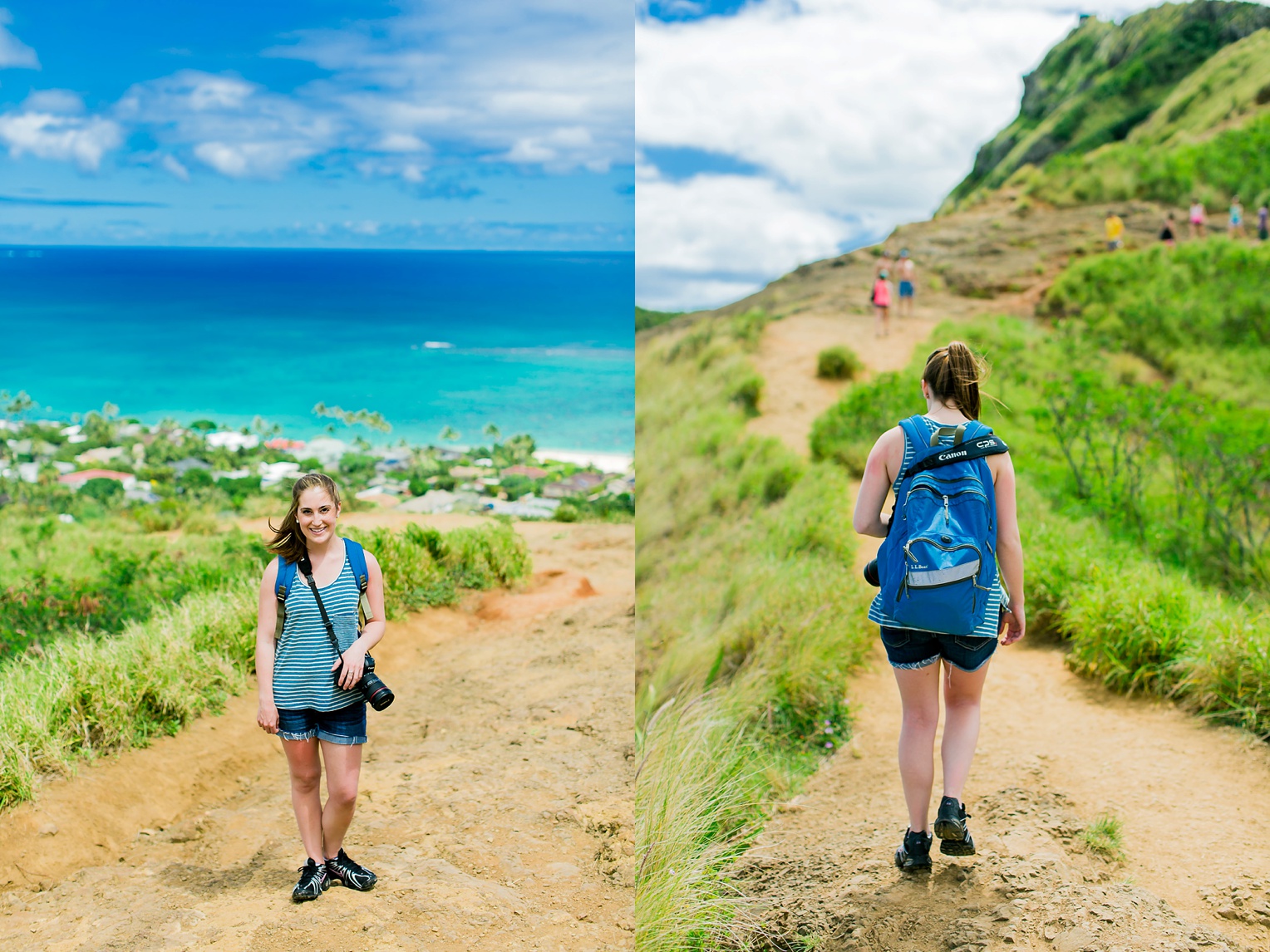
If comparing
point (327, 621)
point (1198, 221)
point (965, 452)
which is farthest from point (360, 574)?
point (1198, 221)

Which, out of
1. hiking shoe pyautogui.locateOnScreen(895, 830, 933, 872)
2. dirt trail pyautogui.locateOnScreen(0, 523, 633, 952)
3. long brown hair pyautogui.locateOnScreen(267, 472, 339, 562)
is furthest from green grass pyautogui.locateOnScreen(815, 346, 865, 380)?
long brown hair pyautogui.locateOnScreen(267, 472, 339, 562)

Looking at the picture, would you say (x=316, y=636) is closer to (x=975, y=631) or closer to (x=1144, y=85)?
(x=975, y=631)

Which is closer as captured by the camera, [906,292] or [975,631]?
[975,631]

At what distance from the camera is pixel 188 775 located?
14.6ft

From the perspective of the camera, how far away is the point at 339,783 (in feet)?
9.42

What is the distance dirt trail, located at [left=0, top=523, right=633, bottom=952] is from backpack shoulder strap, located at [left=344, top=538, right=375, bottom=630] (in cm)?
95

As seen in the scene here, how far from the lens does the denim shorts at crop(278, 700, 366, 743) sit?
9.18 ft

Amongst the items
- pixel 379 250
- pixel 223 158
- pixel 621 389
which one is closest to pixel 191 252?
pixel 379 250

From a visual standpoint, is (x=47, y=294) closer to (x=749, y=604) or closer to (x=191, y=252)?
(x=191, y=252)

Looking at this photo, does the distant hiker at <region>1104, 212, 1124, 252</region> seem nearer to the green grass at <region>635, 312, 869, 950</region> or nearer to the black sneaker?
the green grass at <region>635, 312, 869, 950</region>

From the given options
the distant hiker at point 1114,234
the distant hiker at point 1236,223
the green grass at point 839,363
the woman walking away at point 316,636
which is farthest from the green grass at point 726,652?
the distant hiker at point 1236,223

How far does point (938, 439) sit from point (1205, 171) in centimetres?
2639

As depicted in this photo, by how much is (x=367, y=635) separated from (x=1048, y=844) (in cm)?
252

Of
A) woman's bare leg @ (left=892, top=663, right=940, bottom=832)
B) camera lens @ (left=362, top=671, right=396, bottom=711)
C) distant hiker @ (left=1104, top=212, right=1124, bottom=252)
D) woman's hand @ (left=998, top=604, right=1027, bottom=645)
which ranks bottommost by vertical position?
woman's bare leg @ (left=892, top=663, right=940, bottom=832)
